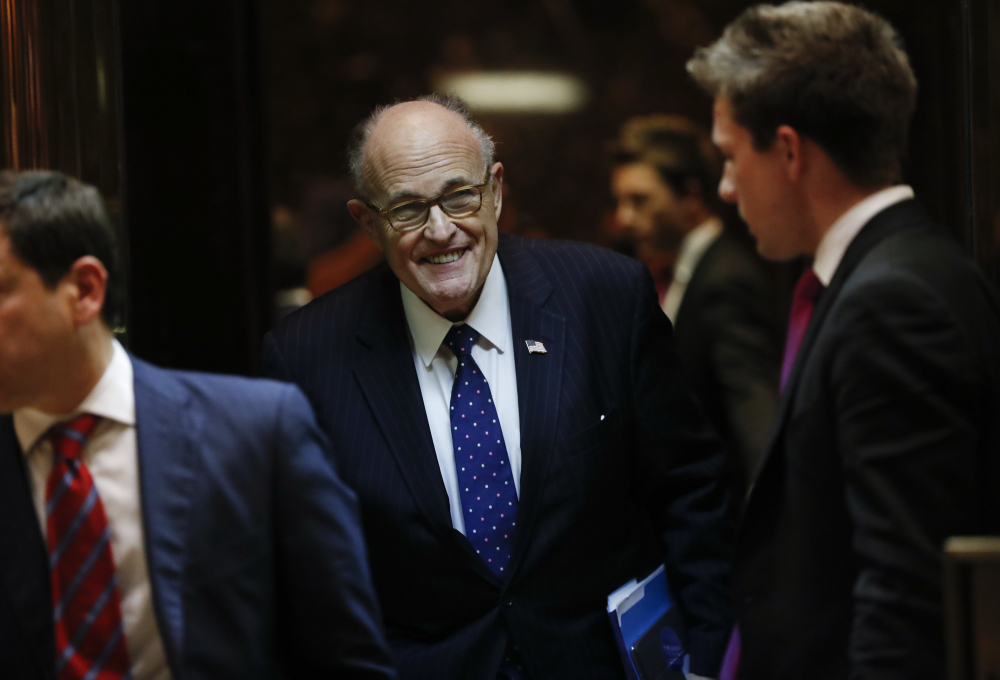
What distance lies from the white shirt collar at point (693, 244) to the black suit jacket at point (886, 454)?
2055mm

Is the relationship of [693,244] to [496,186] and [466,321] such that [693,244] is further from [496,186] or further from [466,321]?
[466,321]

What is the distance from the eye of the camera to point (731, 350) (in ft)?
10.7

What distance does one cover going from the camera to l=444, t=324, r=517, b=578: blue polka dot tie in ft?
7.09

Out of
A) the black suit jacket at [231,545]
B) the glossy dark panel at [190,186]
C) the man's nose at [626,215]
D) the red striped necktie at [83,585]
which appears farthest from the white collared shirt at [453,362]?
the man's nose at [626,215]

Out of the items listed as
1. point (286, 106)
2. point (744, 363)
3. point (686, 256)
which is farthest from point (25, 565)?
point (286, 106)

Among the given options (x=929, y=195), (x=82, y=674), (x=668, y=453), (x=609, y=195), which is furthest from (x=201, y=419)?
(x=609, y=195)

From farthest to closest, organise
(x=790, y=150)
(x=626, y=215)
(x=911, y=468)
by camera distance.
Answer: (x=626, y=215) < (x=790, y=150) < (x=911, y=468)

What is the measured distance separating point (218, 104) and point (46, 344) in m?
2.26

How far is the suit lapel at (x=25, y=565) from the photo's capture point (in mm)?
1596

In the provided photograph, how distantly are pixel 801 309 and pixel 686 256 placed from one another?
1959 millimetres

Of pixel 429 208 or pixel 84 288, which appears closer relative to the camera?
pixel 84 288

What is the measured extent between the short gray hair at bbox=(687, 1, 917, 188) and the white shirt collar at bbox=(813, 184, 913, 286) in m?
0.03

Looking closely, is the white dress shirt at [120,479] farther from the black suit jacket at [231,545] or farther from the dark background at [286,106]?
the dark background at [286,106]

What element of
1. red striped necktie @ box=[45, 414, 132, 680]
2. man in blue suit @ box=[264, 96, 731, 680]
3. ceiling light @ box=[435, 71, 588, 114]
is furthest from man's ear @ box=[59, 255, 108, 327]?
ceiling light @ box=[435, 71, 588, 114]
